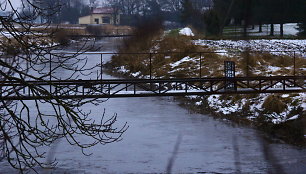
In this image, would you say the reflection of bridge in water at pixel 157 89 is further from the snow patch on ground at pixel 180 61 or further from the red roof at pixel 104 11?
the red roof at pixel 104 11

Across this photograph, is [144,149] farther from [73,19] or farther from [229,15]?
[73,19]

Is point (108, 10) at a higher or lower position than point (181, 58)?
higher

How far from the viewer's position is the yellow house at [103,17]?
85812mm

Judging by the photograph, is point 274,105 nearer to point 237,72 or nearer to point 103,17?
point 237,72

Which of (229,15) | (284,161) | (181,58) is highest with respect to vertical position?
(229,15)

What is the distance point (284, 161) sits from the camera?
16844 millimetres

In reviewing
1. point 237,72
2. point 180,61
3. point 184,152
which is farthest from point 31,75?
point 180,61

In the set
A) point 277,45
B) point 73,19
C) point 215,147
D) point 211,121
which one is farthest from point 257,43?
point 73,19

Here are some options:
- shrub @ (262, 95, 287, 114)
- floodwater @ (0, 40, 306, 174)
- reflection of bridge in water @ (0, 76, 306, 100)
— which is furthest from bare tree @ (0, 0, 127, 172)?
shrub @ (262, 95, 287, 114)

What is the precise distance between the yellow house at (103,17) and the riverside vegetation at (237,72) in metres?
34.9

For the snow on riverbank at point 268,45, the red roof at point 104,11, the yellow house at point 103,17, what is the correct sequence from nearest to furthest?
1. the snow on riverbank at point 268,45
2. the yellow house at point 103,17
3. the red roof at point 104,11

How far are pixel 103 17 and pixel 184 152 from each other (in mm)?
77807

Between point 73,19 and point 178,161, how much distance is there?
57.0 m

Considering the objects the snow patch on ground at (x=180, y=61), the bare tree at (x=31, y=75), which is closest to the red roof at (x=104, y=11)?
the snow patch on ground at (x=180, y=61)
